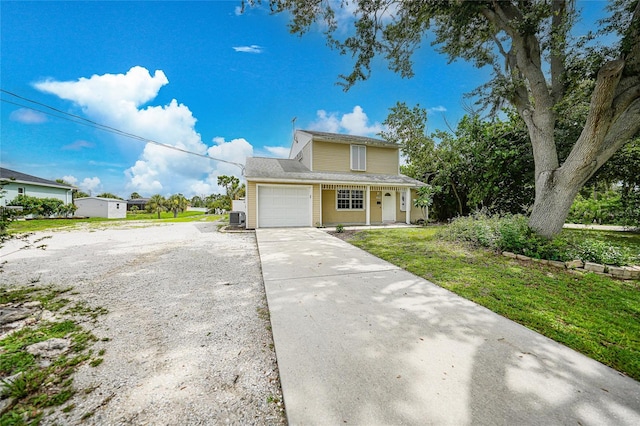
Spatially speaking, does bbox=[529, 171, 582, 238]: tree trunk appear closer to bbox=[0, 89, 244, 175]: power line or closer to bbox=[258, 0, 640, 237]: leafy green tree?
bbox=[258, 0, 640, 237]: leafy green tree

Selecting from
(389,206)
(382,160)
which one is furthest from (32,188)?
(389,206)

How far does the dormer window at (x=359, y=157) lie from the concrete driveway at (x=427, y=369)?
1138 centimetres

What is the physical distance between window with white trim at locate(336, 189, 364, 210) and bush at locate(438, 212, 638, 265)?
6.72 metres

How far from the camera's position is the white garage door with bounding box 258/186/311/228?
1136 centimetres

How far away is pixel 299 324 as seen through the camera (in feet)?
8.52

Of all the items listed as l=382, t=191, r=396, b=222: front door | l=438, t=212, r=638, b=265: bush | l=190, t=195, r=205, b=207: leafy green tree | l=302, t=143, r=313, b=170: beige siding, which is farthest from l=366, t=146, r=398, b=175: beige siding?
l=190, t=195, r=205, b=207: leafy green tree

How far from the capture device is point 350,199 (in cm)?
1379

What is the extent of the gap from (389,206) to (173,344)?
44.8 ft

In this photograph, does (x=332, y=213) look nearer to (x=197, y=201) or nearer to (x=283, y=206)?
(x=283, y=206)

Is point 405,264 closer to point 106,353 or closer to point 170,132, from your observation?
point 106,353

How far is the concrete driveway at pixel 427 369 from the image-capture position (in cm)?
145

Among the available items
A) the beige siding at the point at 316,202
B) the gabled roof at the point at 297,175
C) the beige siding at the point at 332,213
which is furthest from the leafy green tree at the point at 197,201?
the beige siding at the point at 316,202

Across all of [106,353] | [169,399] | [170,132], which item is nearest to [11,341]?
[106,353]

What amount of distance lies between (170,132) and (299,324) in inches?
732
